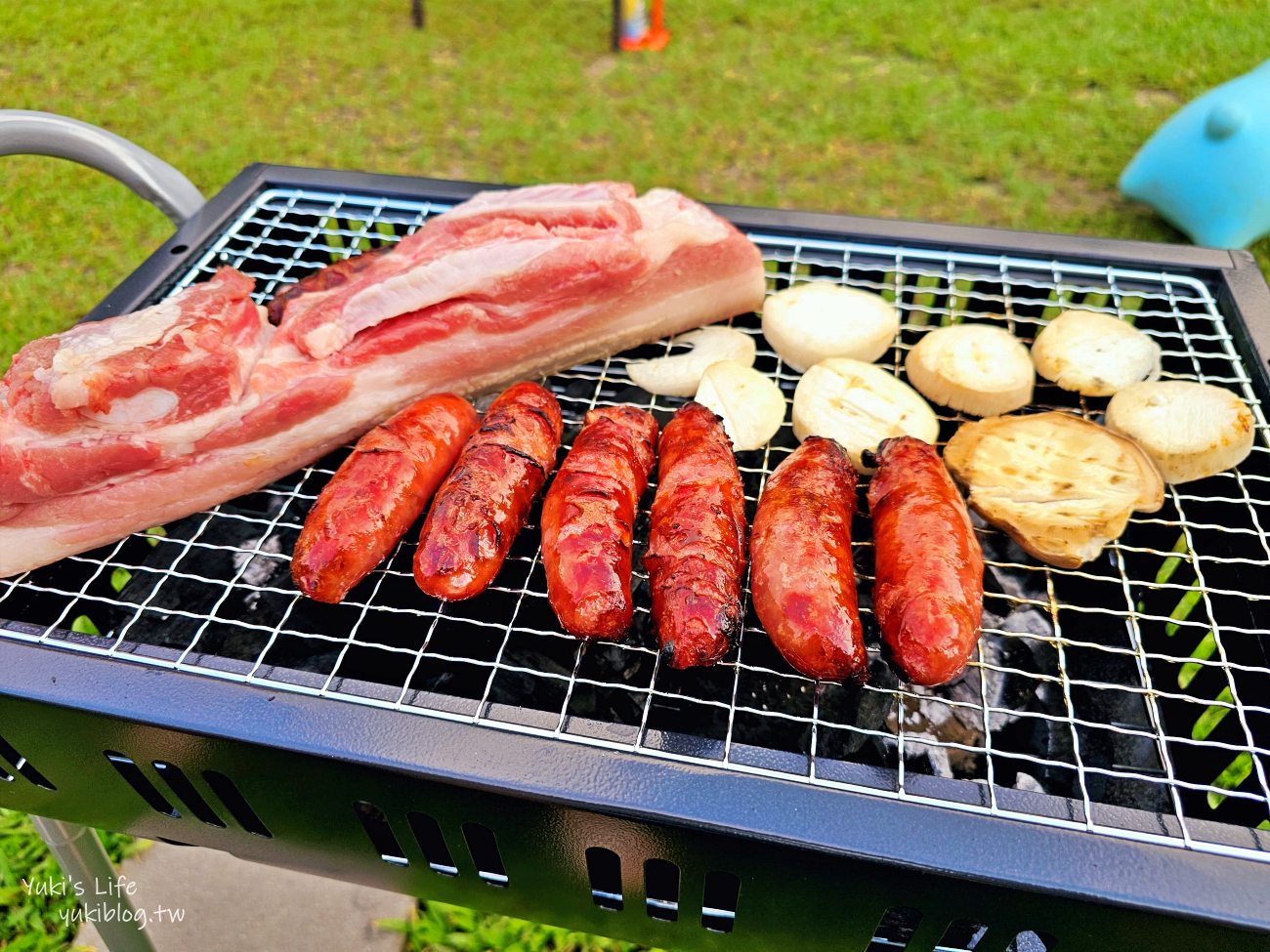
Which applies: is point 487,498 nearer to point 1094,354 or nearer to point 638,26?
point 1094,354

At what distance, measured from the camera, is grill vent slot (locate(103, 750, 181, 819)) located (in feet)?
7.23

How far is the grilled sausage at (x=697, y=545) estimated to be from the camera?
2.04 metres

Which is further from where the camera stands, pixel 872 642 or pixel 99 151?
pixel 99 151

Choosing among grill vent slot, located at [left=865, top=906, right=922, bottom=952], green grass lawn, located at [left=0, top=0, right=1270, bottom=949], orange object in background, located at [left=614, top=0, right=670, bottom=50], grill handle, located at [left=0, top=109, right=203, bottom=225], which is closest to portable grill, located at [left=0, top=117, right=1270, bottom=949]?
grill vent slot, located at [left=865, top=906, right=922, bottom=952]

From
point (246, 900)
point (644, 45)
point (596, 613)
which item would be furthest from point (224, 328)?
point (644, 45)

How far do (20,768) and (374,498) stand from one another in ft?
3.98

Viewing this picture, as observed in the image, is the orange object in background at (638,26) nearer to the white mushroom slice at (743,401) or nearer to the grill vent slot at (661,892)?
the white mushroom slice at (743,401)

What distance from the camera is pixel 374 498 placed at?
2334 mm

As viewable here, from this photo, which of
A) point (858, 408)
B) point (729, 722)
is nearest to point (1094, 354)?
point (858, 408)

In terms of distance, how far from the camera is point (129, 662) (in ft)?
6.76

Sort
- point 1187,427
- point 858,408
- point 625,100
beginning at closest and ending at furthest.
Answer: point 1187,427 < point 858,408 < point 625,100

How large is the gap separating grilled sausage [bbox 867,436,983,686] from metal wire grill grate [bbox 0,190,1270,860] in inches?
6.6

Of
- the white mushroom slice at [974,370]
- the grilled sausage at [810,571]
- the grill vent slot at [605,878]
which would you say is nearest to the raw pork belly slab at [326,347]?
the white mushroom slice at [974,370]

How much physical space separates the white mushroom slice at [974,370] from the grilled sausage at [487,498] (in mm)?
1250
